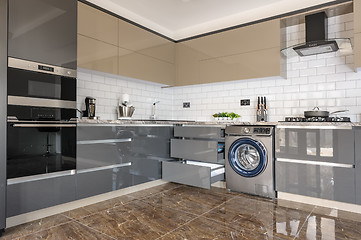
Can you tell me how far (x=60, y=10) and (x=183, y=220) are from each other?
2244 millimetres

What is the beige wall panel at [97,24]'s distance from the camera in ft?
9.34

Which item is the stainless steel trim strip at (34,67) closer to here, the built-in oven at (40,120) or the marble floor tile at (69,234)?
the built-in oven at (40,120)

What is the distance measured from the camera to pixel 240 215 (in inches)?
91.7

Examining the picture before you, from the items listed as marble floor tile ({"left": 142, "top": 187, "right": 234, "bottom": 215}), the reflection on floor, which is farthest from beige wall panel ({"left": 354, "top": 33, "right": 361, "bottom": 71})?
marble floor tile ({"left": 142, "top": 187, "right": 234, "bottom": 215})

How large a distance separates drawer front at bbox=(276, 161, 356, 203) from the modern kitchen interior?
11mm

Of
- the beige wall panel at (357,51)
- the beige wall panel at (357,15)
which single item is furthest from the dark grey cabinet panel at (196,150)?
the beige wall panel at (357,15)

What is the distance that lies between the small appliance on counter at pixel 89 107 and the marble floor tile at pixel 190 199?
3.97 ft

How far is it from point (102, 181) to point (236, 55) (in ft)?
8.04

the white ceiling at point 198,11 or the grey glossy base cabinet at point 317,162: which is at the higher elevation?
the white ceiling at point 198,11

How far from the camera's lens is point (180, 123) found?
11.4 ft

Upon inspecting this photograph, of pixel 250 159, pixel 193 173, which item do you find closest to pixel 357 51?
pixel 250 159

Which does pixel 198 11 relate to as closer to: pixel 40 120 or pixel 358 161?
pixel 40 120

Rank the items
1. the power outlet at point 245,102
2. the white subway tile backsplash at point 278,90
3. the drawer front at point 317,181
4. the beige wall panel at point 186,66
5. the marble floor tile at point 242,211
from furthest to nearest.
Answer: the beige wall panel at point 186,66
the power outlet at point 245,102
the white subway tile backsplash at point 278,90
the drawer front at point 317,181
the marble floor tile at point 242,211

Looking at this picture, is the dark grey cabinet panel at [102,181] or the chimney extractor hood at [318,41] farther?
the chimney extractor hood at [318,41]
